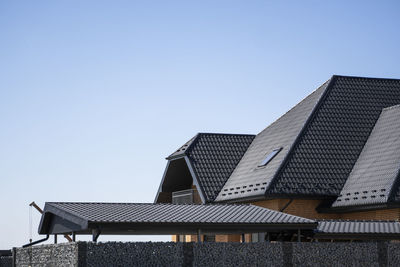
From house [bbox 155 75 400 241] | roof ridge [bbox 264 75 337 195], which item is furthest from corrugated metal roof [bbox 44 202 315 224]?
roof ridge [bbox 264 75 337 195]

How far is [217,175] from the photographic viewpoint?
34.3m

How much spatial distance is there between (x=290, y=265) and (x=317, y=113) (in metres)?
13.0

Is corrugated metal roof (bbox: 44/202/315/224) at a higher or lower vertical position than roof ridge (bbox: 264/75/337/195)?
lower

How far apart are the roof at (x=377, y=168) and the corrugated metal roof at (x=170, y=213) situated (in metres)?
5.14

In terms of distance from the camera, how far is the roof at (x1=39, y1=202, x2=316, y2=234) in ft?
71.9

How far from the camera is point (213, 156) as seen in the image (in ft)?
117

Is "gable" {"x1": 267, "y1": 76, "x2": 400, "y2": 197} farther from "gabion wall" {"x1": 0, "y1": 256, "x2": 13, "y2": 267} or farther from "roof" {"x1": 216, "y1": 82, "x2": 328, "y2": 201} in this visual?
"gabion wall" {"x1": 0, "y1": 256, "x2": 13, "y2": 267}

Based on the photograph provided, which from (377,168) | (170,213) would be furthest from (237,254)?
(377,168)

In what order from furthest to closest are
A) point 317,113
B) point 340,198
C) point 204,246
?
point 317,113 → point 340,198 → point 204,246

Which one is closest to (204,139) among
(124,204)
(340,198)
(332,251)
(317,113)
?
(317,113)

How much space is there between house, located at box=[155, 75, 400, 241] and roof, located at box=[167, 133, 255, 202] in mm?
46

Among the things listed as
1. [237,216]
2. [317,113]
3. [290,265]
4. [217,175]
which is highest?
[317,113]

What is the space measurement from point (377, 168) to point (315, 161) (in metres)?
2.77

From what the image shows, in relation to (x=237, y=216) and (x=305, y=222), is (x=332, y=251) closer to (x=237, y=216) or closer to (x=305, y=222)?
(x=305, y=222)
